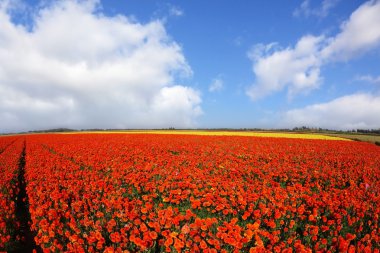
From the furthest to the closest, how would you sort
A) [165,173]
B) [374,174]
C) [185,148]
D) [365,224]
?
[185,148] < [374,174] < [165,173] < [365,224]

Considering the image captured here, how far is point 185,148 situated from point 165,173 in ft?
32.6

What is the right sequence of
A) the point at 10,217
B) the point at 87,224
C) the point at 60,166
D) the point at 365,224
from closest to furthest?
1. the point at 87,224
2. the point at 365,224
3. the point at 10,217
4. the point at 60,166

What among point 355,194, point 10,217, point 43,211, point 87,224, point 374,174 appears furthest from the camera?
point 374,174

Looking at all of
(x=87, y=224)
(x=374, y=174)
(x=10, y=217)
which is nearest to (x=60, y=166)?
(x=10, y=217)

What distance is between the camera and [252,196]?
625 cm

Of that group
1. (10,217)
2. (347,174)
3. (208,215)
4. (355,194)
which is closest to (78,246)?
(208,215)

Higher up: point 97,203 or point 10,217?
point 97,203

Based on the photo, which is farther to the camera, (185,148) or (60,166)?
(185,148)

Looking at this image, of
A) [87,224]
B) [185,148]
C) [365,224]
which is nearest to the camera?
[87,224]

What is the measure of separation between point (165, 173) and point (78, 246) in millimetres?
4880

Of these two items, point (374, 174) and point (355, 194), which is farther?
point (374, 174)

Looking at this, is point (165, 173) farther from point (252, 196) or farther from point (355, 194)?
point (355, 194)

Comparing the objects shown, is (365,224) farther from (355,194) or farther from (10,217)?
(10,217)

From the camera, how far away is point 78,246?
4102 millimetres
